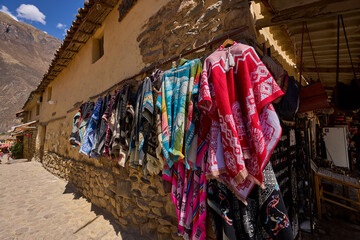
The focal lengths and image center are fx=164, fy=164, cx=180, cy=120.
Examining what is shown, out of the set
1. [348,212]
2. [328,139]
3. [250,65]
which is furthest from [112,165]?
[328,139]

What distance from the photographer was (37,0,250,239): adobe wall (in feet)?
6.04

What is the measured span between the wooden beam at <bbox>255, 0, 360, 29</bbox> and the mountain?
47.2 metres

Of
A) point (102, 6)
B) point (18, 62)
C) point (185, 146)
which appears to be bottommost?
point (185, 146)

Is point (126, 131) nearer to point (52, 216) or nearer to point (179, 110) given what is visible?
point (179, 110)

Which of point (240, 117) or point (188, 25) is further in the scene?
point (188, 25)

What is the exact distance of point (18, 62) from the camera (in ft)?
154

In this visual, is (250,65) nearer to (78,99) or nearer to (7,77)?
(78,99)

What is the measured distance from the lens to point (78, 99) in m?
5.03

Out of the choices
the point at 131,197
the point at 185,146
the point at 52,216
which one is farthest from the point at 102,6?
the point at 52,216

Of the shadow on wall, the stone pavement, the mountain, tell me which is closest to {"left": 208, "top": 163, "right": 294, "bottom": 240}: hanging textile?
the shadow on wall

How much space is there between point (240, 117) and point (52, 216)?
14.4 feet

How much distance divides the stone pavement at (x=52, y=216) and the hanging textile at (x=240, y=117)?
2.26 meters

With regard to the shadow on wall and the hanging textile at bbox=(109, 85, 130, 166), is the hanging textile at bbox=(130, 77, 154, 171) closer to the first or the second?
the hanging textile at bbox=(109, 85, 130, 166)

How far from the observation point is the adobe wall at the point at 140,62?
72.4 inches
